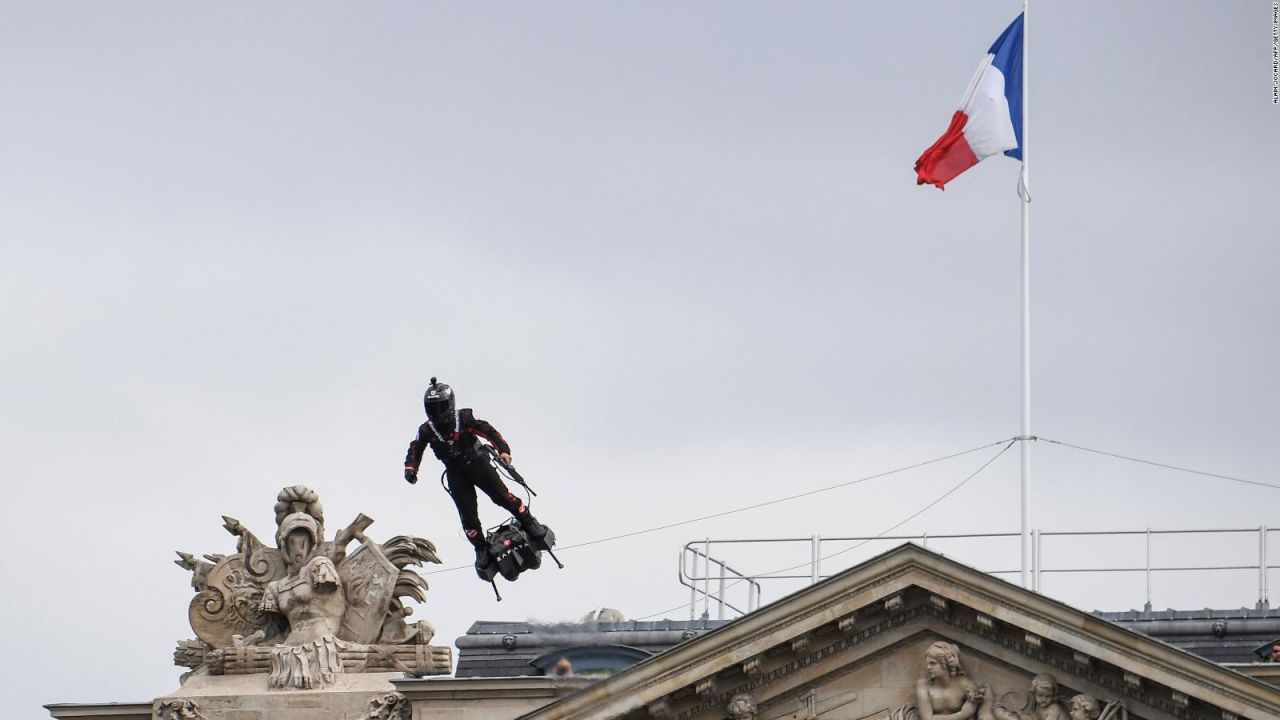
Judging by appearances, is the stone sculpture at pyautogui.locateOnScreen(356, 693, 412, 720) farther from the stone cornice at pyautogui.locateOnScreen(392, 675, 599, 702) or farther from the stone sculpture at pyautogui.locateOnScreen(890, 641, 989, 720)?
the stone sculpture at pyautogui.locateOnScreen(890, 641, 989, 720)

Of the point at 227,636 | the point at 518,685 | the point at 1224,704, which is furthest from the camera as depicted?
the point at 227,636

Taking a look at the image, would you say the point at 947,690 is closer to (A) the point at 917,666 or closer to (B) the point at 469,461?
(A) the point at 917,666

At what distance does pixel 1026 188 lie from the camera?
6625 cm

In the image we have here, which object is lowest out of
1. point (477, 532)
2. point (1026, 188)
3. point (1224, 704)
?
point (1224, 704)

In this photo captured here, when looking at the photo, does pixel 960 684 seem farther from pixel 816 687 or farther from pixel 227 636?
pixel 227 636

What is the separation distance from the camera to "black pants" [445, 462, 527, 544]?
61.7 metres

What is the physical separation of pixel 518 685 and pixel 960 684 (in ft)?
23.7

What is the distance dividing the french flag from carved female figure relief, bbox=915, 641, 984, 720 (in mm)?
12536

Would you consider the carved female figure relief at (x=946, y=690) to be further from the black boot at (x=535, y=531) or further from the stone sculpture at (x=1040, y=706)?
the black boot at (x=535, y=531)

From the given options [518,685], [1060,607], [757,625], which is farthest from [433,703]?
[1060,607]

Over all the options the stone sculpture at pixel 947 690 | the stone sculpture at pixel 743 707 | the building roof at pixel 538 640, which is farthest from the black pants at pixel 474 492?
the stone sculpture at pixel 947 690

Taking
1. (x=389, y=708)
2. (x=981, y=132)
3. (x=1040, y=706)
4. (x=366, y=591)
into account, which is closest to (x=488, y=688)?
(x=389, y=708)

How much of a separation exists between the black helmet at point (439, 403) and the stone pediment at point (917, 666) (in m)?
5.45

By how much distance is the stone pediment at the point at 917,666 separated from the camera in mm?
55250
